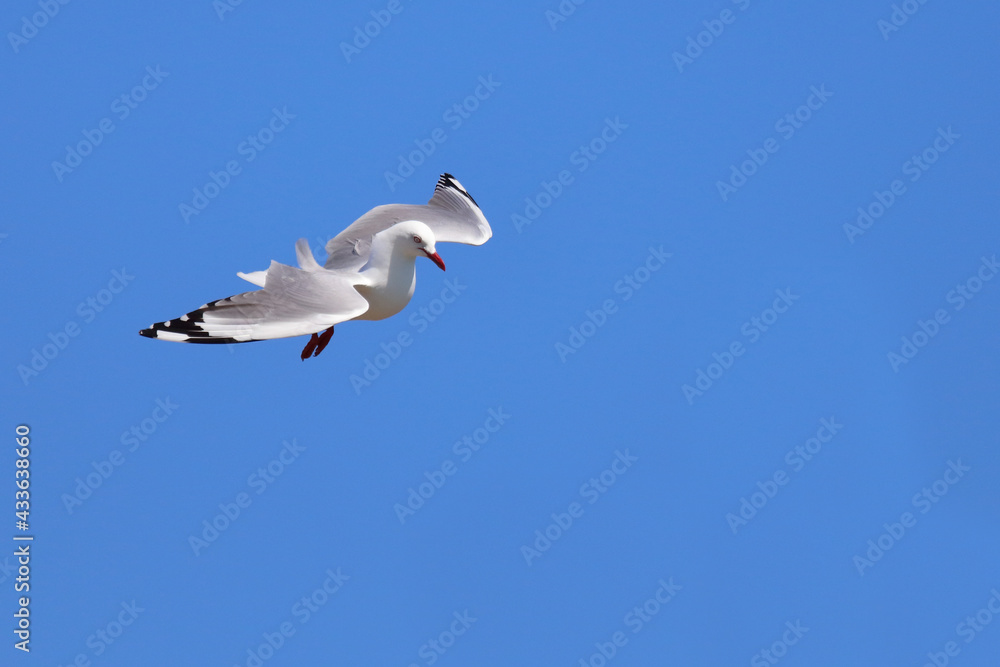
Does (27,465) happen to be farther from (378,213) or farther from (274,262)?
(378,213)

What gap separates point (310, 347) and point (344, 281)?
22.1 inches

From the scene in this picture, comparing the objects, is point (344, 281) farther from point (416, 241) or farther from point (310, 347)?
point (310, 347)

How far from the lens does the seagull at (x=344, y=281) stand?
13.2ft

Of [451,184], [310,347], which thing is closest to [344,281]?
[310,347]

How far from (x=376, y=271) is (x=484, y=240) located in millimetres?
976

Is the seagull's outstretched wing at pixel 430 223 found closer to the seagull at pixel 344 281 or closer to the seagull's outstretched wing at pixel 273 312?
the seagull at pixel 344 281

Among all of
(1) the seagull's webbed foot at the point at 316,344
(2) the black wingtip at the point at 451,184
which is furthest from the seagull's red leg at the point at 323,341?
(2) the black wingtip at the point at 451,184

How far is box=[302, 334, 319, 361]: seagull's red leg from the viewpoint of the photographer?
4859 mm

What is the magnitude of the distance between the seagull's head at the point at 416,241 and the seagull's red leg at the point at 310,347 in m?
0.61

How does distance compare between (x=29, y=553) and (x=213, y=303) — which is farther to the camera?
(x=29, y=553)

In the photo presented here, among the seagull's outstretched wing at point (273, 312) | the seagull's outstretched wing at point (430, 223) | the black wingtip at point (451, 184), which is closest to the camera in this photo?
the seagull's outstretched wing at point (273, 312)

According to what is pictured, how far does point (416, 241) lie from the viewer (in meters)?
4.68

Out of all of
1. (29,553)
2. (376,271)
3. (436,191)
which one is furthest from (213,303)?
(436,191)

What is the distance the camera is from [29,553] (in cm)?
477
